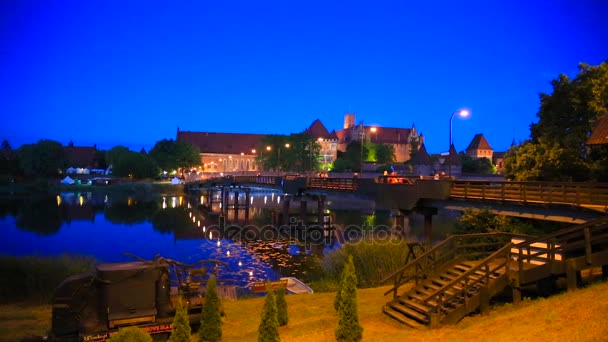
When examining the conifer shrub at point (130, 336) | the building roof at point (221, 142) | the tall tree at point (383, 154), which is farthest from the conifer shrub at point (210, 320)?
the building roof at point (221, 142)

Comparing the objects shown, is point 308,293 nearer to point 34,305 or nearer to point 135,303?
point 135,303

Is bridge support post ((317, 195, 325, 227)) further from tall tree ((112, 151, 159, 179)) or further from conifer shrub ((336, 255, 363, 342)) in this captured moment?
tall tree ((112, 151, 159, 179))

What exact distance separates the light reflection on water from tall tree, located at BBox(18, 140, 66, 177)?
111 feet

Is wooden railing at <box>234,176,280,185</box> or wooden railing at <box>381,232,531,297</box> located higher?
wooden railing at <box>234,176,280,185</box>

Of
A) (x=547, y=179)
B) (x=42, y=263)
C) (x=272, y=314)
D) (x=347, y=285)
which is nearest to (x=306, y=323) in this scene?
(x=347, y=285)

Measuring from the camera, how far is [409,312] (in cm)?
1316

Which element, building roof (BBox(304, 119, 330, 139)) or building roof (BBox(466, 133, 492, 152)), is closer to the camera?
building roof (BBox(466, 133, 492, 152))

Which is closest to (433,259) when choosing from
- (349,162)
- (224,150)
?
(349,162)

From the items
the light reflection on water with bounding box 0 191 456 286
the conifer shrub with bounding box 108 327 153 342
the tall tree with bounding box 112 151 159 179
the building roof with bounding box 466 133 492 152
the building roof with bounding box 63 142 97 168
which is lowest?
the light reflection on water with bounding box 0 191 456 286

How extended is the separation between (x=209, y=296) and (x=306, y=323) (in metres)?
3.32

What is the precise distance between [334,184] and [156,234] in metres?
17.8

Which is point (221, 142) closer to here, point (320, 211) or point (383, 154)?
point (383, 154)

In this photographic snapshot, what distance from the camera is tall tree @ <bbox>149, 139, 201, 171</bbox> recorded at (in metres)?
130

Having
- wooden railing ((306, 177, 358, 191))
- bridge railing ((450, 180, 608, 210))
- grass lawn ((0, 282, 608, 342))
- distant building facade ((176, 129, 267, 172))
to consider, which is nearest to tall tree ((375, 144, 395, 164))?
distant building facade ((176, 129, 267, 172))
